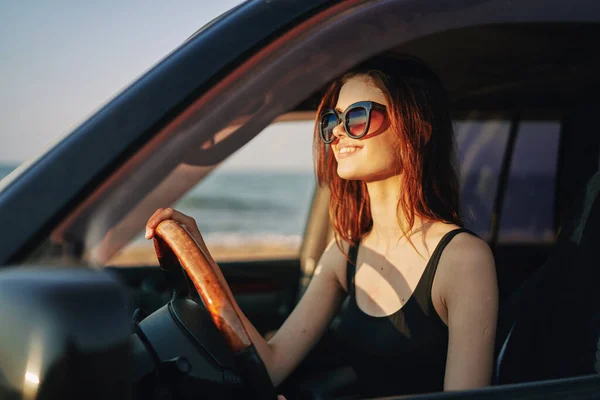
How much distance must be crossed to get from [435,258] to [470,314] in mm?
191

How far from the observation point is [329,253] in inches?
79.4

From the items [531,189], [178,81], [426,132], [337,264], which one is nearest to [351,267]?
[337,264]

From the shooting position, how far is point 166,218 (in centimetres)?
120

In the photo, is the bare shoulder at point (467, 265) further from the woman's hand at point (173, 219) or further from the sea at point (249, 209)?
the sea at point (249, 209)

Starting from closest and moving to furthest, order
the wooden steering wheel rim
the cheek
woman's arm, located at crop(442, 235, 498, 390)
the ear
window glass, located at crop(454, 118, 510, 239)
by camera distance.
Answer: the wooden steering wheel rim → woman's arm, located at crop(442, 235, 498, 390) → the cheek → the ear → window glass, located at crop(454, 118, 510, 239)

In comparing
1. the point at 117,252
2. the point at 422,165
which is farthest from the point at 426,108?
the point at 117,252

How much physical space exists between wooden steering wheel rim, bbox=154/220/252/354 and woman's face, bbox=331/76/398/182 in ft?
1.94

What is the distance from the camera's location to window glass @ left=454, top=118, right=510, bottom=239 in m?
3.34

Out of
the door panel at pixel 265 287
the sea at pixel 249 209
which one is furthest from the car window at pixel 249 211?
the door panel at pixel 265 287

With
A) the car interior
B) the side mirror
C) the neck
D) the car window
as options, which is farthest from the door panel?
the car window

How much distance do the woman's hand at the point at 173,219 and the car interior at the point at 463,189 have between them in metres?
0.05

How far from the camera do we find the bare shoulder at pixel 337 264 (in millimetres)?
1942

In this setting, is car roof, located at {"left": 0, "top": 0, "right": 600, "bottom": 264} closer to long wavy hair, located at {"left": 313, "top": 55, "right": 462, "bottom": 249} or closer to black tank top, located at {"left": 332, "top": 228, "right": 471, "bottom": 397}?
long wavy hair, located at {"left": 313, "top": 55, "right": 462, "bottom": 249}

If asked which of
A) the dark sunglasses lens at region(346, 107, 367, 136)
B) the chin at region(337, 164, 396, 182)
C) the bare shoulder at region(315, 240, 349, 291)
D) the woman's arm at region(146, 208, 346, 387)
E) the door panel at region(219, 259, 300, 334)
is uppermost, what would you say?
the dark sunglasses lens at region(346, 107, 367, 136)
